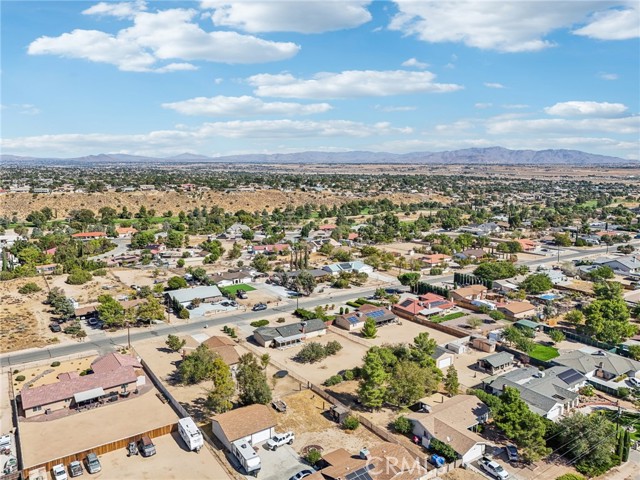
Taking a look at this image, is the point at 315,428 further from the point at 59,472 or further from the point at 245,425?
the point at 59,472

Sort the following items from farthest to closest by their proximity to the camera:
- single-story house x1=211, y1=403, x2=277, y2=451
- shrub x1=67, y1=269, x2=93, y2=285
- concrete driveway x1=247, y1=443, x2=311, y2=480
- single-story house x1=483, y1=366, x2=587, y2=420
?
shrub x1=67, y1=269, x2=93, y2=285, single-story house x1=483, y1=366, x2=587, y2=420, single-story house x1=211, y1=403, x2=277, y2=451, concrete driveway x1=247, y1=443, x2=311, y2=480

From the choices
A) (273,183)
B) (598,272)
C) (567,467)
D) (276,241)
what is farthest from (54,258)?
(273,183)

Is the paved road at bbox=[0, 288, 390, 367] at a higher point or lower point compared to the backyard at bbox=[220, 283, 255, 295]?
lower

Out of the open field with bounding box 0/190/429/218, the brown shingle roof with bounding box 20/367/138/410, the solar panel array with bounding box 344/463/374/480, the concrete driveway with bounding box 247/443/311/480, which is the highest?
the open field with bounding box 0/190/429/218

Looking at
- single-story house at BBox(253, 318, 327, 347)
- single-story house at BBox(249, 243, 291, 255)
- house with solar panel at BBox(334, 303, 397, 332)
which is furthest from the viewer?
single-story house at BBox(249, 243, 291, 255)

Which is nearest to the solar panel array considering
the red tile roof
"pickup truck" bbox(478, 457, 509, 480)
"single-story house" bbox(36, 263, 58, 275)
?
"pickup truck" bbox(478, 457, 509, 480)

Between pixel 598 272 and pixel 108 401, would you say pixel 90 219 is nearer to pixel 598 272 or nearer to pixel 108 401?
pixel 108 401

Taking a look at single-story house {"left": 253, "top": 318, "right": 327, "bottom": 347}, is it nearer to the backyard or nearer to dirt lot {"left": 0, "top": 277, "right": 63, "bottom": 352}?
the backyard

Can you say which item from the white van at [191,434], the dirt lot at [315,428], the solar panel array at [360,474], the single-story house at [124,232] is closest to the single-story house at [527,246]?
the dirt lot at [315,428]

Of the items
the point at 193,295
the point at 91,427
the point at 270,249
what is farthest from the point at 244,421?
the point at 270,249
